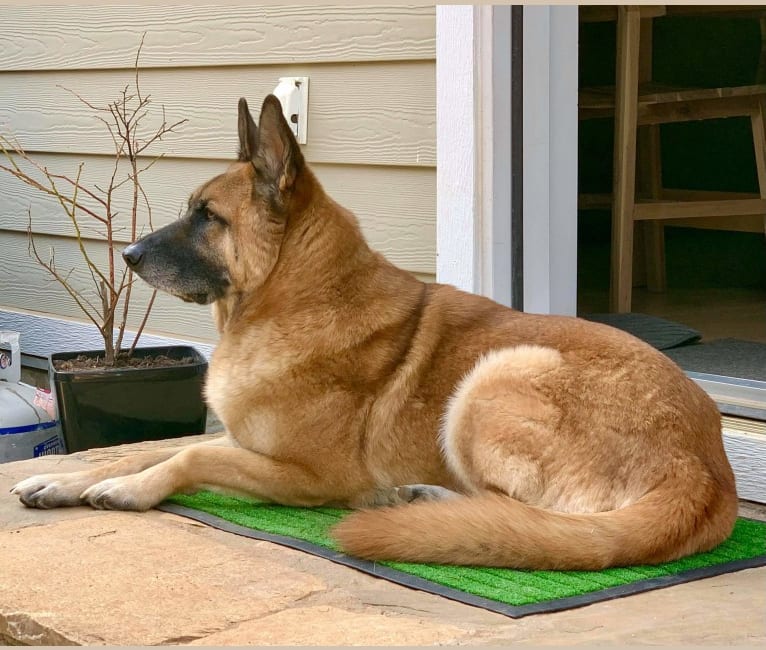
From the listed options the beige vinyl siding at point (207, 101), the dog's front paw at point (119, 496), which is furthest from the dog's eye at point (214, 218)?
the beige vinyl siding at point (207, 101)

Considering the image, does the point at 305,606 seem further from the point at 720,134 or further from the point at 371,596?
the point at 720,134

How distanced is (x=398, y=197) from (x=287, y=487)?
146 cm

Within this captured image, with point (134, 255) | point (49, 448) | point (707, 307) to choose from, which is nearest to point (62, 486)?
point (134, 255)

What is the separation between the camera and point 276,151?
3.17 meters

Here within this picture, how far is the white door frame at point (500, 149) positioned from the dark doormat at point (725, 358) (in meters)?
0.66

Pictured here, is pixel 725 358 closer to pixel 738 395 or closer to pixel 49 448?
pixel 738 395

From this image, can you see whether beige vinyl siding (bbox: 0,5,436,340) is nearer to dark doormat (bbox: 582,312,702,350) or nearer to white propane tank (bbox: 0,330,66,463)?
white propane tank (bbox: 0,330,66,463)

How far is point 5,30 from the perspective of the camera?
19.1 ft

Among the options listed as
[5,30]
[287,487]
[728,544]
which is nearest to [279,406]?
[287,487]

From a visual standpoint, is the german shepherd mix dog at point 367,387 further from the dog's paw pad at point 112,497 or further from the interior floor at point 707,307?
the interior floor at point 707,307

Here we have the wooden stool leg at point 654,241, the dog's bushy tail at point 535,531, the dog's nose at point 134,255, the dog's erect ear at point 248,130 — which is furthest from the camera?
the wooden stool leg at point 654,241

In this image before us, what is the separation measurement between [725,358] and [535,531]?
84.5 inches

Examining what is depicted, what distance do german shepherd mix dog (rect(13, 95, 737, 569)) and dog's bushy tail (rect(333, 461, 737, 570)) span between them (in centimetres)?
5

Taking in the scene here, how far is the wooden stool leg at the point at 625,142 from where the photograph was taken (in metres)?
5.27
